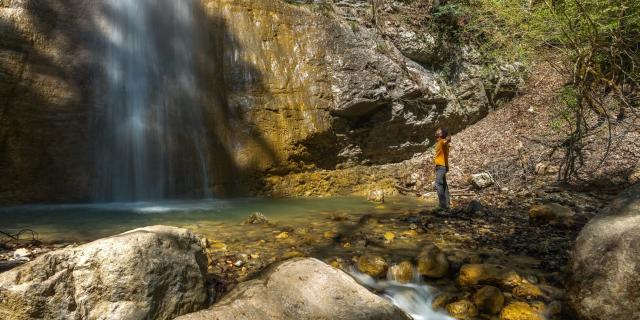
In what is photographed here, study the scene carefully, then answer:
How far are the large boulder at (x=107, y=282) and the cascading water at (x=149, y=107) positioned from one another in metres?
6.52

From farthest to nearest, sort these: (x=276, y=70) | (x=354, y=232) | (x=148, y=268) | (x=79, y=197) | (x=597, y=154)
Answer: (x=276, y=70) → (x=597, y=154) → (x=79, y=197) → (x=354, y=232) → (x=148, y=268)

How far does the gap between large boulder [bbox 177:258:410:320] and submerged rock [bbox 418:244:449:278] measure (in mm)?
1530

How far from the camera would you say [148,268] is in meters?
2.91

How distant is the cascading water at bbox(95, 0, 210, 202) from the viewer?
8992 millimetres

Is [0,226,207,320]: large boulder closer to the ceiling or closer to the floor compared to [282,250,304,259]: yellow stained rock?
closer to the ceiling

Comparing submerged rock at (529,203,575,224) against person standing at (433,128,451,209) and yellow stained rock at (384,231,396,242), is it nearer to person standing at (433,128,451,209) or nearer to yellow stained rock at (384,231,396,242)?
person standing at (433,128,451,209)

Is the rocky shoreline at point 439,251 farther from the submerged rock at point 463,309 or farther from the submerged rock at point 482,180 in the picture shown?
the submerged rock at point 482,180

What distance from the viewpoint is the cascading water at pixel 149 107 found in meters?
8.99

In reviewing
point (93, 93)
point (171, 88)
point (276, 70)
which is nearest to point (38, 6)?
point (93, 93)

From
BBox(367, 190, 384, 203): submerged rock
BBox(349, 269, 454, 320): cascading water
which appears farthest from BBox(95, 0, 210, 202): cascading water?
BBox(349, 269, 454, 320): cascading water

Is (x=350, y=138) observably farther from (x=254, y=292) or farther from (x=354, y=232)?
(x=254, y=292)

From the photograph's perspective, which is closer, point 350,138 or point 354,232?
point 354,232

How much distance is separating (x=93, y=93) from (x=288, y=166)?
4.93 meters

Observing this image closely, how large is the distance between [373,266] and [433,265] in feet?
2.23
